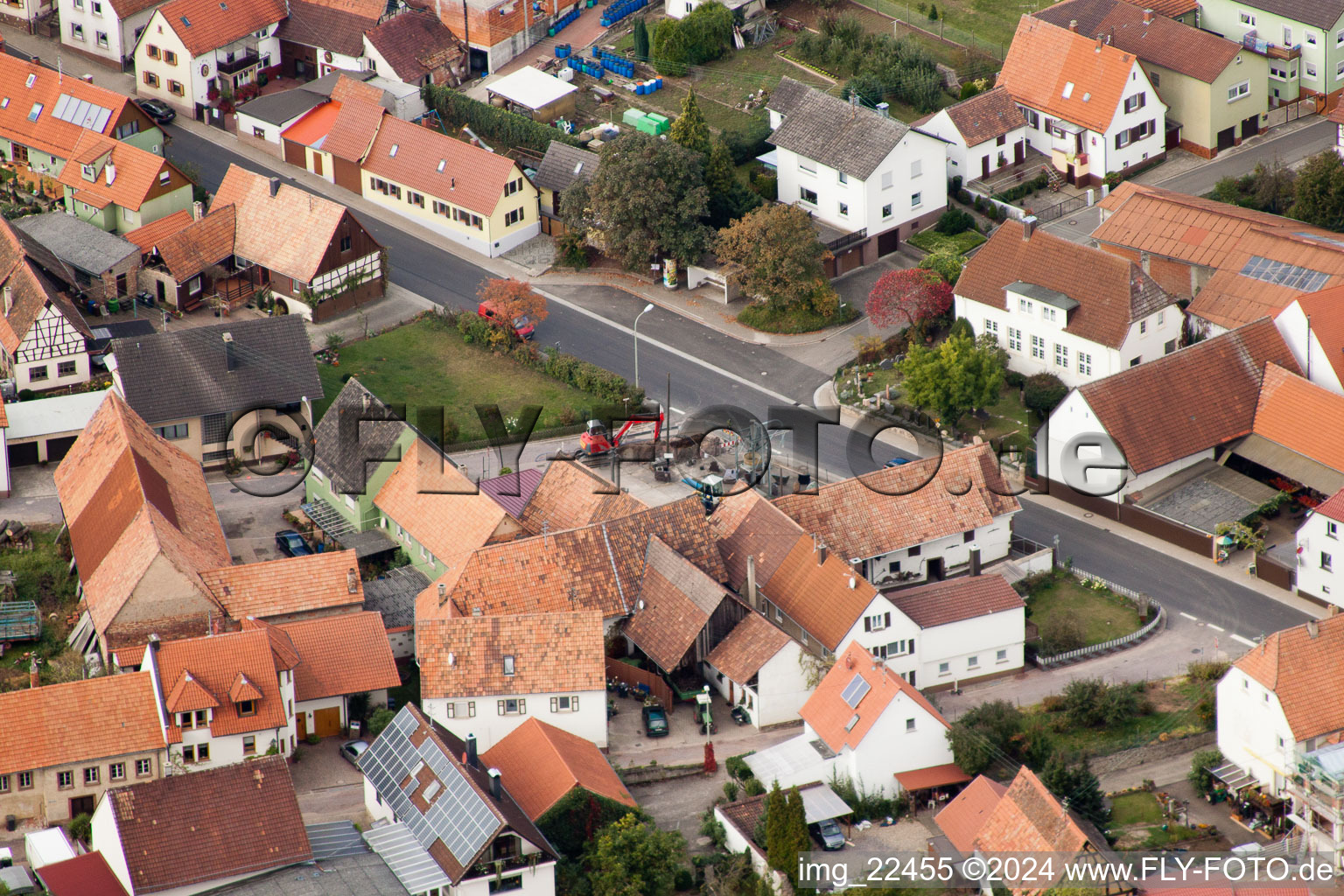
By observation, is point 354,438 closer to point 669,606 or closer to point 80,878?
point 669,606

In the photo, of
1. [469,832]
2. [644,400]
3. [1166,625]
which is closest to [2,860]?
[469,832]

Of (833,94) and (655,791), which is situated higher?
(833,94)

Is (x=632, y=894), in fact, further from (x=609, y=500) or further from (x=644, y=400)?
(x=644, y=400)

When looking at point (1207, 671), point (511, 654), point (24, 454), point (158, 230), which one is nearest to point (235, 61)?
point (158, 230)

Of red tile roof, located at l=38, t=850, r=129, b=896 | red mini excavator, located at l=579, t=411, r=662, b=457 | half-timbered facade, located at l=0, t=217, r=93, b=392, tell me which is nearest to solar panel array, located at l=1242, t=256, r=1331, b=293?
red mini excavator, located at l=579, t=411, r=662, b=457

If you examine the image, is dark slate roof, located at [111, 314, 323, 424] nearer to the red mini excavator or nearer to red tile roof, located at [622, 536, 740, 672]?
the red mini excavator

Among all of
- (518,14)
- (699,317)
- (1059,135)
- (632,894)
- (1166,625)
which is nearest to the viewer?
(632,894)
